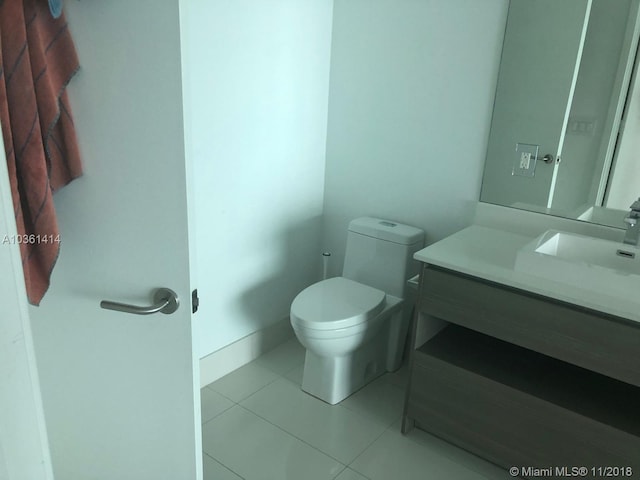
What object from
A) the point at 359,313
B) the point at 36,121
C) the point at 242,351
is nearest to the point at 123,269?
the point at 36,121

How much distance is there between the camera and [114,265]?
3.88ft

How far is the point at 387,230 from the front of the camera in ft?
8.01

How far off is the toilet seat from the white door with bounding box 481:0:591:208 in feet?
2.40

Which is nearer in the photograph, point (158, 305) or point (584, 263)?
point (158, 305)

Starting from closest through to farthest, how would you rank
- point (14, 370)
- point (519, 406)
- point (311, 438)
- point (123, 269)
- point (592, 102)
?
point (14, 370), point (123, 269), point (519, 406), point (592, 102), point (311, 438)

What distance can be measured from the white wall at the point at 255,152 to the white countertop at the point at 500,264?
928 mm

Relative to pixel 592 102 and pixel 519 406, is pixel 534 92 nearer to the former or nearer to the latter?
pixel 592 102

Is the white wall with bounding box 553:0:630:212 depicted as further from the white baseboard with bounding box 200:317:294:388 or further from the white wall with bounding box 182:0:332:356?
the white baseboard with bounding box 200:317:294:388

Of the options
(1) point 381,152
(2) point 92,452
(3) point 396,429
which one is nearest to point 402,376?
(3) point 396,429

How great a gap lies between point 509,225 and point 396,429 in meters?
1.04

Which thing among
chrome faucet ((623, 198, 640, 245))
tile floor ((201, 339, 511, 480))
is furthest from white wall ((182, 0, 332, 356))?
chrome faucet ((623, 198, 640, 245))

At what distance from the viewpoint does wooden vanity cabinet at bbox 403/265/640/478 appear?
61.6 inches

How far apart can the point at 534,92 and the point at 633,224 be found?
679 millimetres

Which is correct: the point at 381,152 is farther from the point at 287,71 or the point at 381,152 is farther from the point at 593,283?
the point at 593,283
